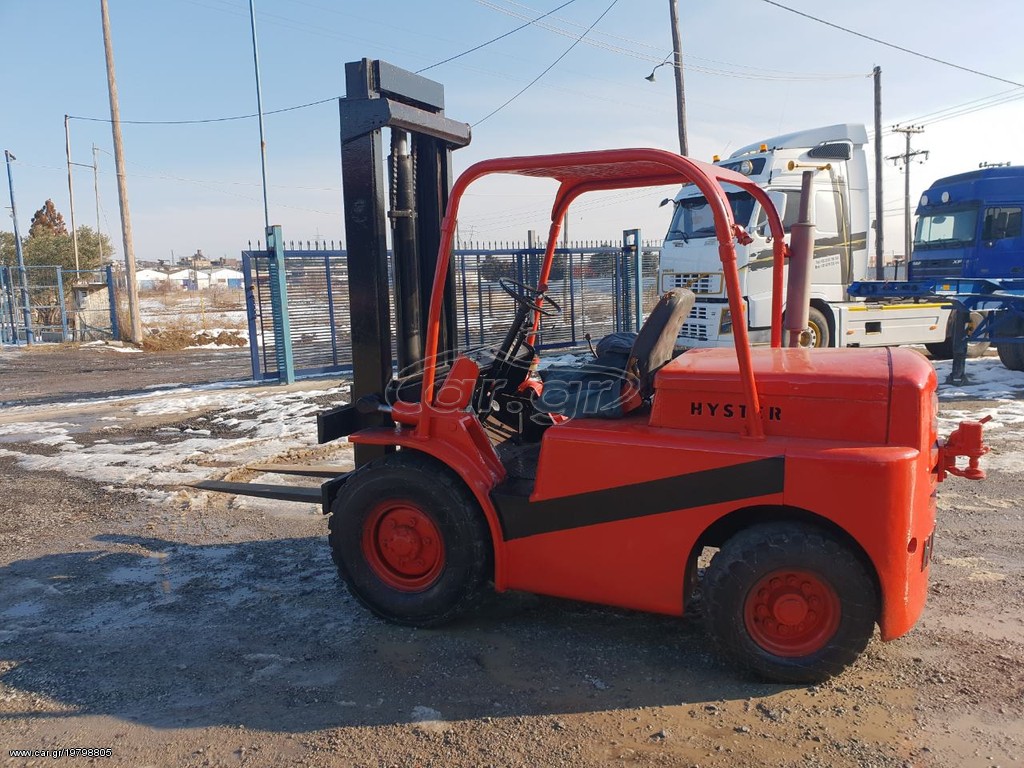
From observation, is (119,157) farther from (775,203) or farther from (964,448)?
(964,448)

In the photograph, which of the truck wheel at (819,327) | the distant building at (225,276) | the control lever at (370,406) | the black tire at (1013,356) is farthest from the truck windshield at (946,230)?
the distant building at (225,276)

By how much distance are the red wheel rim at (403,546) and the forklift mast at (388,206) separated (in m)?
0.69

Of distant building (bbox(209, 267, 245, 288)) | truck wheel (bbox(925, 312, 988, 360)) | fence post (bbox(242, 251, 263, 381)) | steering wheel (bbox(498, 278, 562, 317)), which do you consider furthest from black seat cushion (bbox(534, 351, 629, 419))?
distant building (bbox(209, 267, 245, 288))

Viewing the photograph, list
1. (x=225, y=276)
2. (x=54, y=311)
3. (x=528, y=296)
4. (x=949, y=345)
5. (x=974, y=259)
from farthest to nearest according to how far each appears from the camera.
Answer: (x=225, y=276)
(x=54, y=311)
(x=974, y=259)
(x=949, y=345)
(x=528, y=296)

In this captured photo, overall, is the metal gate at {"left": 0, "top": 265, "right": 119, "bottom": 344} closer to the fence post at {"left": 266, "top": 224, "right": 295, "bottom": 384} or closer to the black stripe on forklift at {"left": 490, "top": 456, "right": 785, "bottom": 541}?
the fence post at {"left": 266, "top": 224, "right": 295, "bottom": 384}

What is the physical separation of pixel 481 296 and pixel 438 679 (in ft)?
37.7

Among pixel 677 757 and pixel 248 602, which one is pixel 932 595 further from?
pixel 248 602

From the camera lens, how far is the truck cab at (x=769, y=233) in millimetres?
10781

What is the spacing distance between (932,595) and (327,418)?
353cm

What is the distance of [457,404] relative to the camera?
3.97 m

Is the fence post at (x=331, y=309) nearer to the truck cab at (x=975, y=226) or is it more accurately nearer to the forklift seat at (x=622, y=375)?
the forklift seat at (x=622, y=375)

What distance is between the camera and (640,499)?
343 centimetres

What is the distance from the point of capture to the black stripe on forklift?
3.20 metres

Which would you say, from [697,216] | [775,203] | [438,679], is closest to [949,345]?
[775,203]
